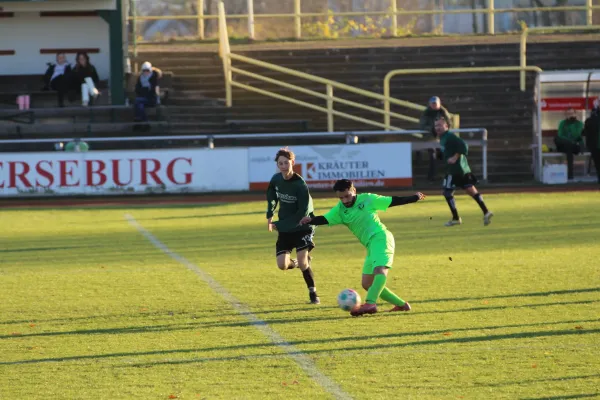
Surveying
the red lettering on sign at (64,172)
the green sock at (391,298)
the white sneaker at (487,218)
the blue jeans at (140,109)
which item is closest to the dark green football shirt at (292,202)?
the green sock at (391,298)

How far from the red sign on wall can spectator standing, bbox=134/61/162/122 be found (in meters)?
9.80

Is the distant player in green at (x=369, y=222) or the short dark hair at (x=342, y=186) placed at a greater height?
the short dark hair at (x=342, y=186)

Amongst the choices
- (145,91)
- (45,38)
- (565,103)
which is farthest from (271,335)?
(45,38)

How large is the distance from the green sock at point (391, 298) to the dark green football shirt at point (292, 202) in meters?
1.38

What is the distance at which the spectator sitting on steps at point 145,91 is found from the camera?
96.1 ft

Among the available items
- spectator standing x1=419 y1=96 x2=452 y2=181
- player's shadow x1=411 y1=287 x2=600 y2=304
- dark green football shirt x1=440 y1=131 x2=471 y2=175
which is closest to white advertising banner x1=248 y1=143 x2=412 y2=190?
spectator standing x1=419 y1=96 x2=452 y2=181

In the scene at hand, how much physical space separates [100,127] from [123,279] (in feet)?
51.1

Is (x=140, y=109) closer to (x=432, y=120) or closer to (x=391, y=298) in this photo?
(x=432, y=120)

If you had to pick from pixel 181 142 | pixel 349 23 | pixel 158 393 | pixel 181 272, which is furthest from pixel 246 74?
pixel 158 393

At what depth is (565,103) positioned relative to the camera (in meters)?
29.8

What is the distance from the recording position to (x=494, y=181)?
28938mm

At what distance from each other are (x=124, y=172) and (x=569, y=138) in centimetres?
1057

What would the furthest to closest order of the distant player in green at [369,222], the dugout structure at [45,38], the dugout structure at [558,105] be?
the dugout structure at [45,38], the dugout structure at [558,105], the distant player in green at [369,222]

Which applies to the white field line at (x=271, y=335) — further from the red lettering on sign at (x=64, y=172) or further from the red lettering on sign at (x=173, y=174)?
the red lettering on sign at (x=64, y=172)
